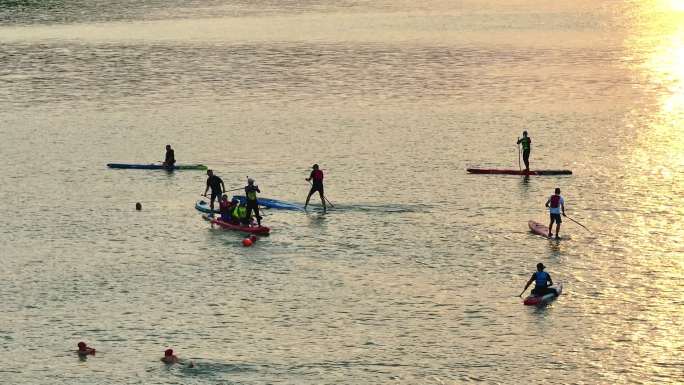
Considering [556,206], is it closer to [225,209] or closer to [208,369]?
[225,209]

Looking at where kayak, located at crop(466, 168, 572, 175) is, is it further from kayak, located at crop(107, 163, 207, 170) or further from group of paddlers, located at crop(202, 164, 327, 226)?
kayak, located at crop(107, 163, 207, 170)

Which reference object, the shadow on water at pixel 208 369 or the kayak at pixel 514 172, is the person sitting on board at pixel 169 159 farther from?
the shadow on water at pixel 208 369

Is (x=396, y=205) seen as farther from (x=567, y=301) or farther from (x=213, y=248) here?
(x=567, y=301)

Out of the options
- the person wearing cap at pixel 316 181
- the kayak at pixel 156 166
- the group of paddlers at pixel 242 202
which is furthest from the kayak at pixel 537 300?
the kayak at pixel 156 166

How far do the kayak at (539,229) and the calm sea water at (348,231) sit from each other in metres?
0.38

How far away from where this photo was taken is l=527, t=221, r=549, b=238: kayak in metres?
59.1

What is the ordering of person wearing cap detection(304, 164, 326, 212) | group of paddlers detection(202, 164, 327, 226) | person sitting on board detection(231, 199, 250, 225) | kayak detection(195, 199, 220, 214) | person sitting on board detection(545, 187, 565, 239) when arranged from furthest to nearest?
kayak detection(195, 199, 220, 214) → person wearing cap detection(304, 164, 326, 212) → person sitting on board detection(231, 199, 250, 225) → group of paddlers detection(202, 164, 327, 226) → person sitting on board detection(545, 187, 565, 239)

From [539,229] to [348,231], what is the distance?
9.35 meters

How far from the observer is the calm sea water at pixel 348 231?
44.6 metres

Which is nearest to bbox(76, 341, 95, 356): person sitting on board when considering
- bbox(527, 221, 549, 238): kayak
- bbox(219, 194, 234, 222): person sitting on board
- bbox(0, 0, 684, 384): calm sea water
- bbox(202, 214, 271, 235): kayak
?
bbox(0, 0, 684, 384): calm sea water

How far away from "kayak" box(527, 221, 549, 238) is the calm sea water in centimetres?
38

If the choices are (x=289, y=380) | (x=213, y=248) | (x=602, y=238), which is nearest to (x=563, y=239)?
(x=602, y=238)

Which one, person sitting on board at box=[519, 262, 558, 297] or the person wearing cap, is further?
the person wearing cap

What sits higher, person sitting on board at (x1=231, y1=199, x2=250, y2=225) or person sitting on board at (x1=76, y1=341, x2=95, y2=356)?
person sitting on board at (x1=231, y1=199, x2=250, y2=225)
